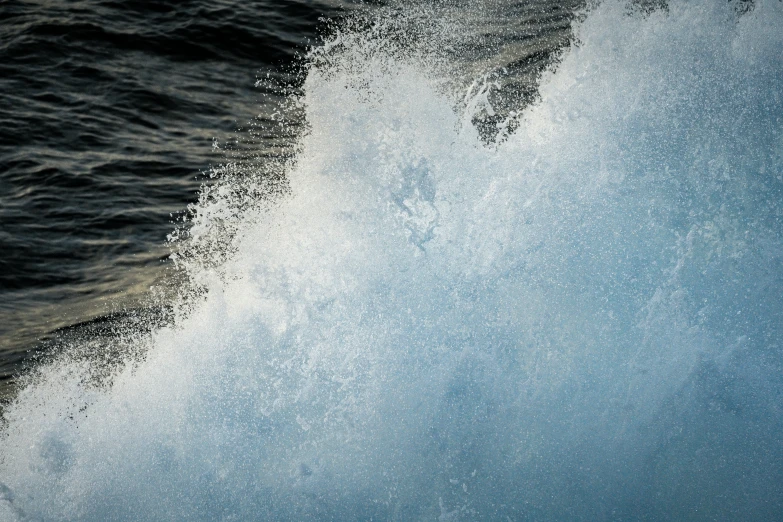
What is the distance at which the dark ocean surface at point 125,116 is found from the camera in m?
6.80

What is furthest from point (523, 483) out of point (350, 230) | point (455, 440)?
point (350, 230)

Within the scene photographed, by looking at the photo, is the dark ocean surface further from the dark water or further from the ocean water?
the ocean water

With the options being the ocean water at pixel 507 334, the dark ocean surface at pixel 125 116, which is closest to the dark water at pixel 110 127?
the dark ocean surface at pixel 125 116

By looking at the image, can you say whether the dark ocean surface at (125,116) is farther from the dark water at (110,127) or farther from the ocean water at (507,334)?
the ocean water at (507,334)

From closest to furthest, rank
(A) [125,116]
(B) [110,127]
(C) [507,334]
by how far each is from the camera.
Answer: (C) [507,334] < (B) [110,127] < (A) [125,116]

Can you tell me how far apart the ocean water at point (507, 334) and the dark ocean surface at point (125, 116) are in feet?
7.07

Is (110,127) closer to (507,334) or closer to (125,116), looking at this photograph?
(125,116)

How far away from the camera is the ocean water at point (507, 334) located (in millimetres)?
3914

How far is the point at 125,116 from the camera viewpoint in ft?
28.7

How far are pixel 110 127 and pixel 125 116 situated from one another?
0.76ft

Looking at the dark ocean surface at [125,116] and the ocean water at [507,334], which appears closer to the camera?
the ocean water at [507,334]

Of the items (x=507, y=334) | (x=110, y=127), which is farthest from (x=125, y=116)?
(x=507, y=334)

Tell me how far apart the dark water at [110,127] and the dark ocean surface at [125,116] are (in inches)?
0.6

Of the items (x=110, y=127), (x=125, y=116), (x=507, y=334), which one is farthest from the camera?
(x=125, y=116)
